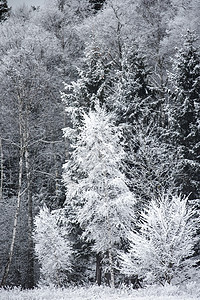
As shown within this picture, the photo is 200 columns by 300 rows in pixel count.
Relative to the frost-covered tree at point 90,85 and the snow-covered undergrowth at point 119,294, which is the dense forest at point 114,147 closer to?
the frost-covered tree at point 90,85

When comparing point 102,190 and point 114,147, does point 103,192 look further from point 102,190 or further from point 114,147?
point 114,147

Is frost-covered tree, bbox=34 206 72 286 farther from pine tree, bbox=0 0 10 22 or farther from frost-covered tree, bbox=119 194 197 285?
pine tree, bbox=0 0 10 22

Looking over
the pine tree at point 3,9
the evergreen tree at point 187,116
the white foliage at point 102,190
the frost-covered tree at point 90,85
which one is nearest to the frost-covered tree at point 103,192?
the white foliage at point 102,190

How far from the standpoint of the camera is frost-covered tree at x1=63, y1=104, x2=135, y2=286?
503 inches

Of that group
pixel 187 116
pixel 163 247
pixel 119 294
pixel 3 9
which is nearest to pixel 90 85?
pixel 187 116

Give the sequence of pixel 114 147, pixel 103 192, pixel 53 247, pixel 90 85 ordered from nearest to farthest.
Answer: pixel 103 192 < pixel 114 147 < pixel 53 247 < pixel 90 85

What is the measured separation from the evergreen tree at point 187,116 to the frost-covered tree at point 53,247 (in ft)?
21.5

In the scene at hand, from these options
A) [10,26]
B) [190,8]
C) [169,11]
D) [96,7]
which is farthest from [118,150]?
[96,7]

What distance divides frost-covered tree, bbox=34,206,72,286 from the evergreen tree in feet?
21.5

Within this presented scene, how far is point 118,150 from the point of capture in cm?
1383

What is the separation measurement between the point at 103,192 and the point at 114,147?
2077 mm

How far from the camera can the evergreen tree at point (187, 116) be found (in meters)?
14.4

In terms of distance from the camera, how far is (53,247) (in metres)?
15.4

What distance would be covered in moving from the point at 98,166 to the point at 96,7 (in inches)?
969
